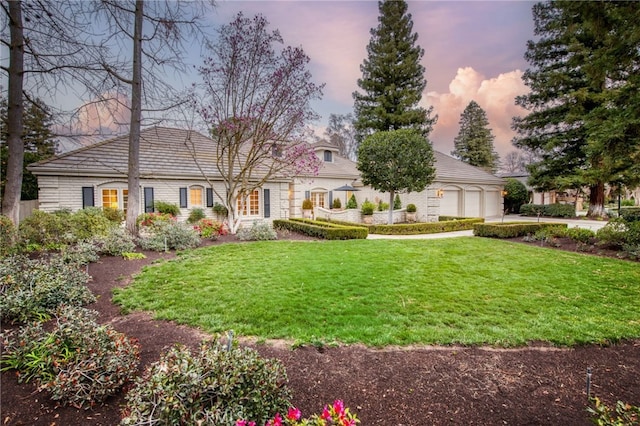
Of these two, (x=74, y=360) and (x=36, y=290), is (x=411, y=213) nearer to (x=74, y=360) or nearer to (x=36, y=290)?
(x=36, y=290)

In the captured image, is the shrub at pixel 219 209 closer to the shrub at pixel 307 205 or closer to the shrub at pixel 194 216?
the shrub at pixel 194 216

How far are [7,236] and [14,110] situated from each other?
2.89 meters

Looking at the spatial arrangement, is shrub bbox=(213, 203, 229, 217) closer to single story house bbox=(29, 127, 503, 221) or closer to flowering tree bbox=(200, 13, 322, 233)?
single story house bbox=(29, 127, 503, 221)

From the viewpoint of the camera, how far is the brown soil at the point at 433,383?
2.22 metres

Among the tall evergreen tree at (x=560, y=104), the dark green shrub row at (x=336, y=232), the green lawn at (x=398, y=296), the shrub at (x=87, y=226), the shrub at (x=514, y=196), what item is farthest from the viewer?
the shrub at (x=514, y=196)

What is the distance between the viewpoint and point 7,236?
6199 millimetres

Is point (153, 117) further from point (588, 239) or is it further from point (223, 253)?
point (588, 239)

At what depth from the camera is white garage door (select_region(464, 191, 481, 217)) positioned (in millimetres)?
21328

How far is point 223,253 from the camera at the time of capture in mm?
8695

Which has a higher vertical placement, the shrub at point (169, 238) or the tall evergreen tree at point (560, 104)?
the tall evergreen tree at point (560, 104)

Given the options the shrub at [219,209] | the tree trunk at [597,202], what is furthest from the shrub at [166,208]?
the tree trunk at [597,202]

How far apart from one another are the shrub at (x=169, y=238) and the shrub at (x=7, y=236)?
276 centimetres

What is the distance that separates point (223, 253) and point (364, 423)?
729 centimetres

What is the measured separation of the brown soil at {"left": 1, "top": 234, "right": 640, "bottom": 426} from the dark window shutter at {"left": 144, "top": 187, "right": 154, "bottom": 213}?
11.0 meters
